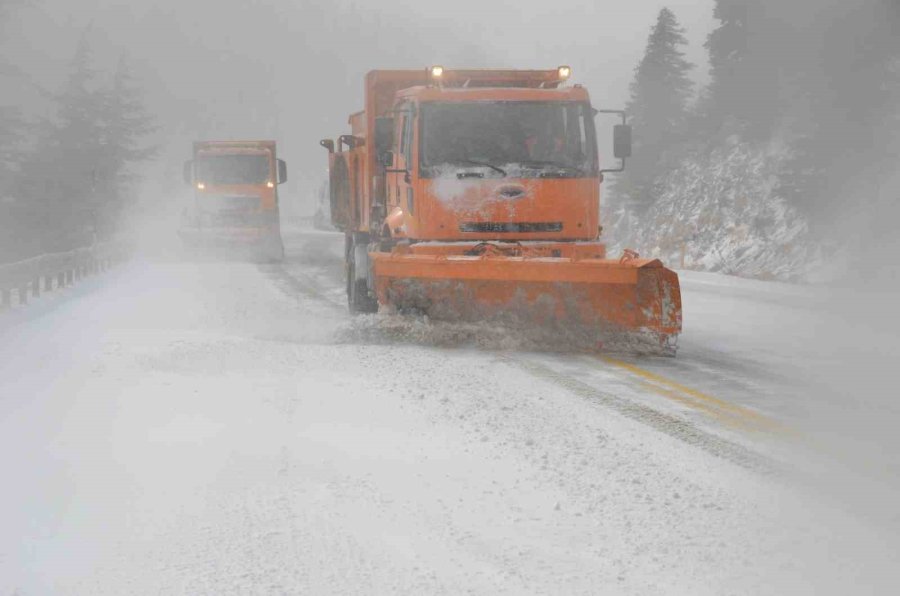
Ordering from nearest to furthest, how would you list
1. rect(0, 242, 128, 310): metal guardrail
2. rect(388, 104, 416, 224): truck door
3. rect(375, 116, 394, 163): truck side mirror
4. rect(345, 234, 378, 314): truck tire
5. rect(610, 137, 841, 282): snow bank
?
rect(388, 104, 416, 224): truck door < rect(375, 116, 394, 163): truck side mirror < rect(345, 234, 378, 314): truck tire < rect(0, 242, 128, 310): metal guardrail < rect(610, 137, 841, 282): snow bank

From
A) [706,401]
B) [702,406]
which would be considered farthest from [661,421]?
[706,401]

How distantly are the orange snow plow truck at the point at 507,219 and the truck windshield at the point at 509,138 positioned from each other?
1 centimetres

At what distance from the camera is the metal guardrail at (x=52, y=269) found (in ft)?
47.5

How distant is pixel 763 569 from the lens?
12.1 ft

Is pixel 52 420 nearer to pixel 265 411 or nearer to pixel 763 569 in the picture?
pixel 265 411

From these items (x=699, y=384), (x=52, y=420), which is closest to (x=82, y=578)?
(x=52, y=420)

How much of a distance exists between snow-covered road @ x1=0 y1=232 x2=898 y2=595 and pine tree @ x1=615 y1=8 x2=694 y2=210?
83.3 ft

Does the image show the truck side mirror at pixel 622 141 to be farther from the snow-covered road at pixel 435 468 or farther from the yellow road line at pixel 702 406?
the yellow road line at pixel 702 406

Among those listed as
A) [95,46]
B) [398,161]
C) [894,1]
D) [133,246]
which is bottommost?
[133,246]

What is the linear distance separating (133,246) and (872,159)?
20375 millimetres

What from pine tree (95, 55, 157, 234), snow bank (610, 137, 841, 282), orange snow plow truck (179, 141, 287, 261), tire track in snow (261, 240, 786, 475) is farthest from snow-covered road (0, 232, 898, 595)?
pine tree (95, 55, 157, 234)

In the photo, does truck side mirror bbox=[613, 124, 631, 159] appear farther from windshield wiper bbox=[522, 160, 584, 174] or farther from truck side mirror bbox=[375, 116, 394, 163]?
truck side mirror bbox=[375, 116, 394, 163]

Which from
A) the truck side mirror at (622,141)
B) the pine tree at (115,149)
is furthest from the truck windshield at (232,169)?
the pine tree at (115,149)

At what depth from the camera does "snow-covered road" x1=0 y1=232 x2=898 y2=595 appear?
3.78 m
